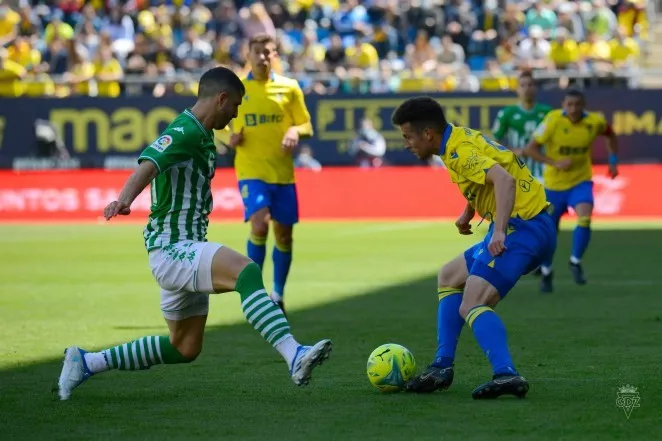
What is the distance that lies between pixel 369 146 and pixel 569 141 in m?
13.4

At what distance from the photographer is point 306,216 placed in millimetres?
26359

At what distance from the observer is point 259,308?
711 centimetres

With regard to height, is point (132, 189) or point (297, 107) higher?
point (132, 189)

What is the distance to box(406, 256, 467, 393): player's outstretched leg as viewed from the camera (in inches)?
302

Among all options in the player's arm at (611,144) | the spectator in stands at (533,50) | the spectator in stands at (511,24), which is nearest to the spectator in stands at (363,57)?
the spectator in stands at (511,24)

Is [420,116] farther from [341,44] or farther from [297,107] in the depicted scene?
[341,44]

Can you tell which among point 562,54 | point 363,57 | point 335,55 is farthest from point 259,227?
point 335,55

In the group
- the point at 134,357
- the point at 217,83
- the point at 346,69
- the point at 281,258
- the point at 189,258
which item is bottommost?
the point at 346,69

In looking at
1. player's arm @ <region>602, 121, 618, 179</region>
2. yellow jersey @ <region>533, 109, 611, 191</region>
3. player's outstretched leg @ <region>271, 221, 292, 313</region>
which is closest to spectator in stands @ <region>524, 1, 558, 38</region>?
player's arm @ <region>602, 121, 618, 179</region>

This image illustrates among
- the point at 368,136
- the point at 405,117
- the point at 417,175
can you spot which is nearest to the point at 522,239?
the point at 405,117

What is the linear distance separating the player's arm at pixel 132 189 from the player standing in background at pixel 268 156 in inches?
205

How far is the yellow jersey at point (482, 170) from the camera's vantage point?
24.1 feet

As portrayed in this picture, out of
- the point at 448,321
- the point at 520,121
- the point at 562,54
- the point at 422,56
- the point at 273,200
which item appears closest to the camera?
→ the point at 448,321

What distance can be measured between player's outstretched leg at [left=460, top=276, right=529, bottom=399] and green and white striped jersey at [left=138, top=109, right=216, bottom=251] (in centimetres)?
155
